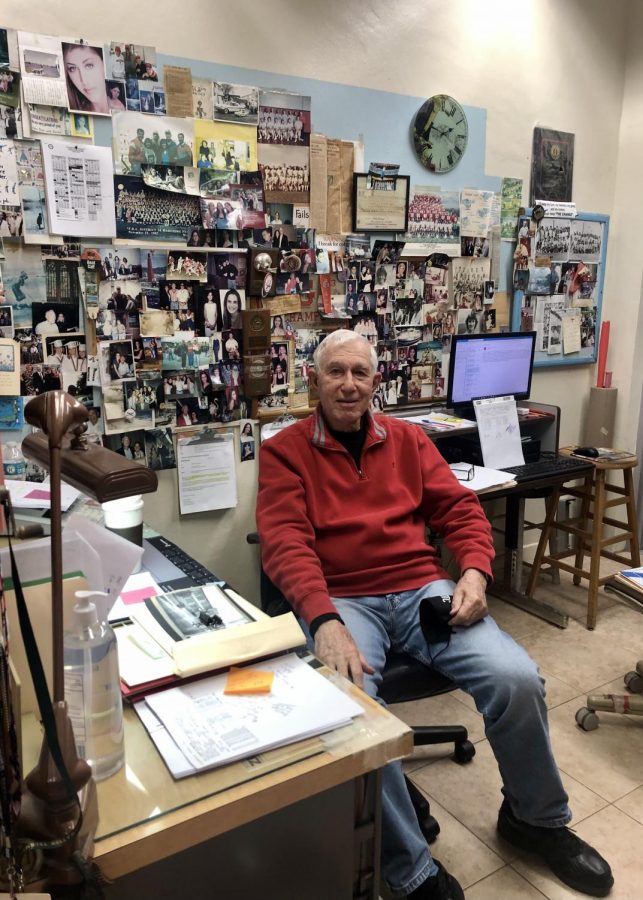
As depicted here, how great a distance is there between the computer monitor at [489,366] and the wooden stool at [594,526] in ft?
1.45

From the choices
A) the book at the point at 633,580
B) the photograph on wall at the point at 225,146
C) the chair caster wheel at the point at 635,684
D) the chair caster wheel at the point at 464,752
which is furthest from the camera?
the chair caster wheel at the point at 635,684

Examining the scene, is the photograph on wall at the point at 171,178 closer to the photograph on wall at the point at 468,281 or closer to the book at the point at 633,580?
the photograph on wall at the point at 468,281

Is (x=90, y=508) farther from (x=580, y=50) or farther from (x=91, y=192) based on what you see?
(x=580, y=50)

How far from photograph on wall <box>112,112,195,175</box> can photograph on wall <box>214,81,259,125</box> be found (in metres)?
0.12

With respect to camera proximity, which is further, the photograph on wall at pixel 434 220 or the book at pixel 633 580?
the photograph on wall at pixel 434 220

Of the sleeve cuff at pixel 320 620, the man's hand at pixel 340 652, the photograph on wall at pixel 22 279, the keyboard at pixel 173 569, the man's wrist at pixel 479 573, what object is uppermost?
the photograph on wall at pixel 22 279

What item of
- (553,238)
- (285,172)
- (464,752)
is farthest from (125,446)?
(553,238)

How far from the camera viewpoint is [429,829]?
1837mm

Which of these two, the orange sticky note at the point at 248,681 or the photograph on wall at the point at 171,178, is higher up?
the photograph on wall at the point at 171,178

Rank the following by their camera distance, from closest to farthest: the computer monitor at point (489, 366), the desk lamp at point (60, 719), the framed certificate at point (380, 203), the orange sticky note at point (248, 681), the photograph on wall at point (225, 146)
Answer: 1. the desk lamp at point (60, 719)
2. the orange sticky note at point (248, 681)
3. the photograph on wall at point (225, 146)
4. the framed certificate at point (380, 203)
5. the computer monitor at point (489, 366)

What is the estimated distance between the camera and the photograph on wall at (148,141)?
2121mm

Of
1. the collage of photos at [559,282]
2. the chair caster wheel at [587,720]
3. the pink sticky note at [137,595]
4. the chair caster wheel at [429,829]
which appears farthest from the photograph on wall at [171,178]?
the chair caster wheel at [587,720]

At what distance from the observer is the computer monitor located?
2.87m

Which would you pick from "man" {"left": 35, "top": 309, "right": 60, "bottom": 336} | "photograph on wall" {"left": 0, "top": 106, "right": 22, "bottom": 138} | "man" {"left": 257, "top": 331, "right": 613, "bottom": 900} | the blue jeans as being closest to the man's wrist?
"man" {"left": 257, "top": 331, "right": 613, "bottom": 900}
